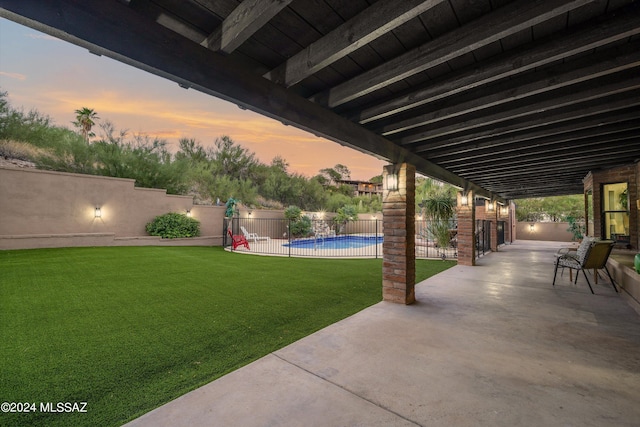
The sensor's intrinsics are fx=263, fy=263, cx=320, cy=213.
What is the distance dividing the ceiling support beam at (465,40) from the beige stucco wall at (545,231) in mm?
20438

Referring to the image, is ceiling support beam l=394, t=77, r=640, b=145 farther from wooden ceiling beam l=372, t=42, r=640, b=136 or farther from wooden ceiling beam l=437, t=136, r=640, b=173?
wooden ceiling beam l=437, t=136, r=640, b=173

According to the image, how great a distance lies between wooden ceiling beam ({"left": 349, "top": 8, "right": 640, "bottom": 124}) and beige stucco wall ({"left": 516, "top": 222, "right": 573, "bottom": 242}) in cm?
1990

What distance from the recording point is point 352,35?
174 centimetres

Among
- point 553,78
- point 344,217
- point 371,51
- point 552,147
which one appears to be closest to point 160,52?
point 371,51

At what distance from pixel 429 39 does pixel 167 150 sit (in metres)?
16.4

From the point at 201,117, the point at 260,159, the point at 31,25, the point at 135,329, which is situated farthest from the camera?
the point at 260,159

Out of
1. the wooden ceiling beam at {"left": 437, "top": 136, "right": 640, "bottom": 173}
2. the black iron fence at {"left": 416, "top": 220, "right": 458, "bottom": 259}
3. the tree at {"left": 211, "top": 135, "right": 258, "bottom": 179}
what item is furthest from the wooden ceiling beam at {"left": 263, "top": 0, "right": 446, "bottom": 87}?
the tree at {"left": 211, "top": 135, "right": 258, "bottom": 179}

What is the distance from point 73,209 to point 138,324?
9132mm

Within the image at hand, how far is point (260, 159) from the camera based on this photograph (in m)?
24.8

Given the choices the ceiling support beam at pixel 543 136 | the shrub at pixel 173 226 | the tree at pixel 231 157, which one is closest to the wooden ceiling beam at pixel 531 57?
the ceiling support beam at pixel 543 136

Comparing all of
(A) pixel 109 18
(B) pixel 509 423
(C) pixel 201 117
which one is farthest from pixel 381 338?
(C) pixel 201 117

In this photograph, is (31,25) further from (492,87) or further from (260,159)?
(260,159)

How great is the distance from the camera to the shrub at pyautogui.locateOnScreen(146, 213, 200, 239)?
1101 cm

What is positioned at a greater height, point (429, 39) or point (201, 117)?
point (201, 117)
